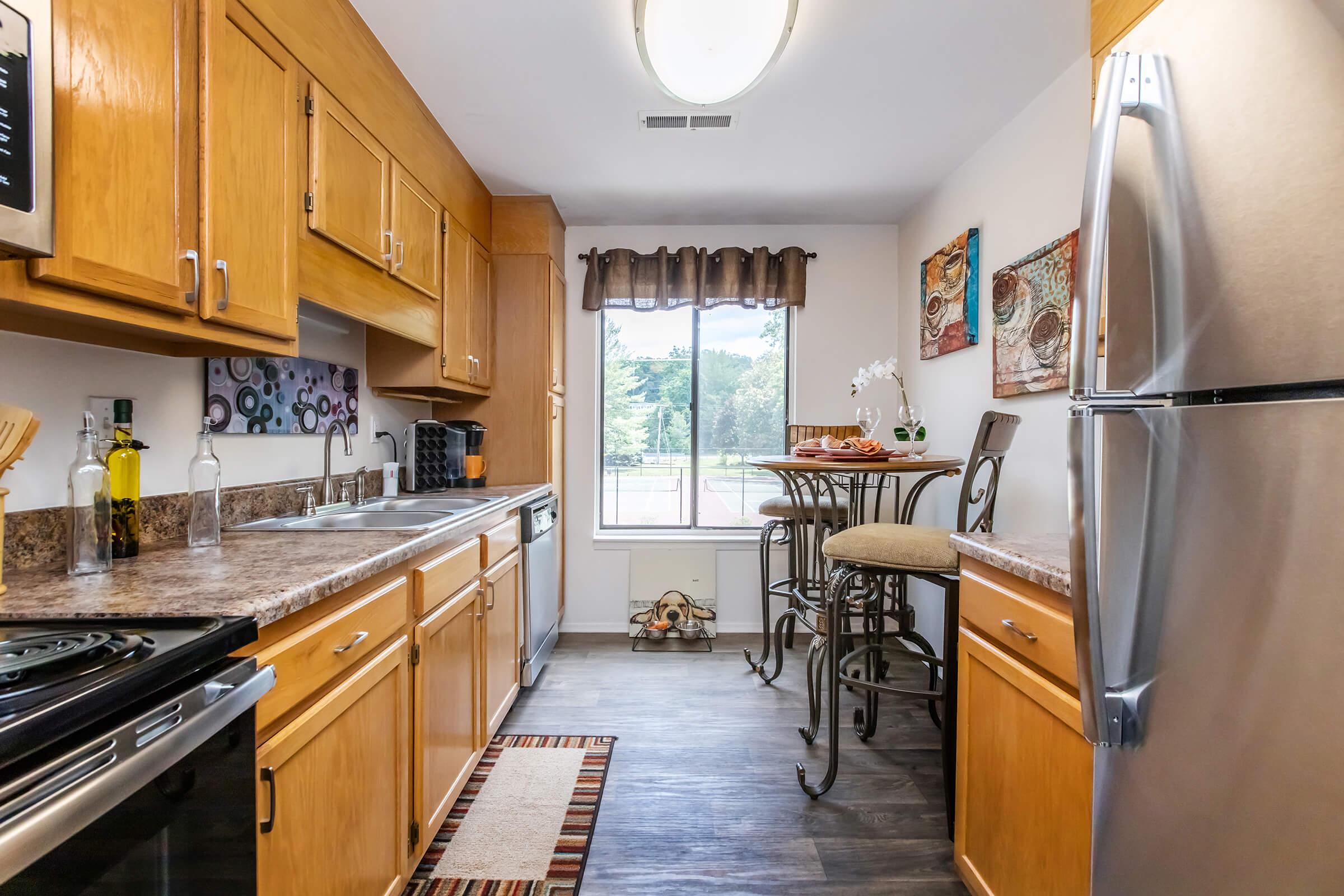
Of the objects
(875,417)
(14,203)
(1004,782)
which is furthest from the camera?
(875,417)

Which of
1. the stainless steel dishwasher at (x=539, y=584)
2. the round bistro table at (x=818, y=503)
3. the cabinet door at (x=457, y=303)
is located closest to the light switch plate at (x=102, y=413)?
the cabinet door at (x=457, y=303)

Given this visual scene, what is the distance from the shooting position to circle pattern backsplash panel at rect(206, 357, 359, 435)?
1.76 meters

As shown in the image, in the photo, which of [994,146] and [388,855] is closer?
[388,855]

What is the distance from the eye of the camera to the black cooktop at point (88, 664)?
61 centimetres

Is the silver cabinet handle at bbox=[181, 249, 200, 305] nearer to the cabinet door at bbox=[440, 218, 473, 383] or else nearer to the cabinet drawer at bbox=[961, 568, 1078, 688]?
the cabinet door at bbox=[440, 218, 473, 383]

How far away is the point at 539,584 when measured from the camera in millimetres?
2914

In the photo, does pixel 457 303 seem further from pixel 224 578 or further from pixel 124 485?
pixel 224 578

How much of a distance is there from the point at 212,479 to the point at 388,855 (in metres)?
1.01

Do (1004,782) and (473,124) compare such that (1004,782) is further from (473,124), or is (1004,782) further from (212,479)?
(473,124)

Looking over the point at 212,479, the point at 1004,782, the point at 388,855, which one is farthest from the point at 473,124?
the point at 1004,782

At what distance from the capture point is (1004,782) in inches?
51.4

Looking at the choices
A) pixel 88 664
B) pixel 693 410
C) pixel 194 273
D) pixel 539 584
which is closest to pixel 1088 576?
pixel 88 664

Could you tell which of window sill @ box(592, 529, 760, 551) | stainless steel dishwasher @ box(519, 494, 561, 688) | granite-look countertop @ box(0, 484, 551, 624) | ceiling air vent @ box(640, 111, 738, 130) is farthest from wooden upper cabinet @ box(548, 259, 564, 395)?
granite-look countertop @ box(0, 484, 551, 624)

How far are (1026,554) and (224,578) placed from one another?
5.23 ft
